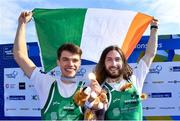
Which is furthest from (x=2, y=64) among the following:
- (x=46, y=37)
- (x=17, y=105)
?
(x=46, y=37)

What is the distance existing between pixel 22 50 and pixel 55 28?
2.45ft

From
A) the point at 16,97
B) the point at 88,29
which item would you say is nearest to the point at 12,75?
the point at 16,97

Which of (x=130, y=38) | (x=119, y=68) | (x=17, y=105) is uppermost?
(x=130, y=38)

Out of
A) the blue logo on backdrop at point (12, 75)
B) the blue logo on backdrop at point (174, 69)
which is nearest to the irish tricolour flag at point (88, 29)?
the blue logo on backdrop at point (174, 69)

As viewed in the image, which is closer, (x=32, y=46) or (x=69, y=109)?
(x=69, y=109)

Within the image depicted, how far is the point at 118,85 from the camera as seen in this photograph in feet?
9.32

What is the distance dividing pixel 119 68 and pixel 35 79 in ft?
1.94

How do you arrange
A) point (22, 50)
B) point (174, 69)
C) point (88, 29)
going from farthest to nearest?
point (174, 69) < point (88, 29) < point (22, 50)

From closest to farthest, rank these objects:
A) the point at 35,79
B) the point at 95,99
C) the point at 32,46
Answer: the point at 95,99 < the point at 35,79 < the point at 32,46

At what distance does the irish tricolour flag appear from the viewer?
3639mm

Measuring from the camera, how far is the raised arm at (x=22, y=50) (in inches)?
116

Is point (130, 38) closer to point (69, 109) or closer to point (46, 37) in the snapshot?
point (46, 37)

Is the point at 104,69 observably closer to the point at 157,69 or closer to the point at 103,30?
the point at 103,30

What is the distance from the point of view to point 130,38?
366 cm
